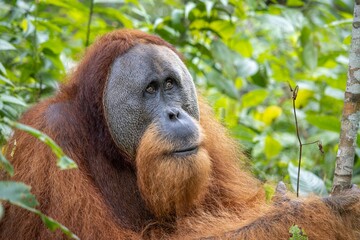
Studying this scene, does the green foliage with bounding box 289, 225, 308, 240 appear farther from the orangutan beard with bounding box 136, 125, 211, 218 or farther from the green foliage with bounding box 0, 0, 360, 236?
the green foliage with bounding box 0, 0, 360, 236

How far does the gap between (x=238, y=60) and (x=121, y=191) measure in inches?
98.8

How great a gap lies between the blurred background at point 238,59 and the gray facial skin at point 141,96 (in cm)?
81

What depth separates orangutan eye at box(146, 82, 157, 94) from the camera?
3.94m

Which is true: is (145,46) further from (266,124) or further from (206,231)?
(266,124)

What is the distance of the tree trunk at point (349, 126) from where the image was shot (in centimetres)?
348

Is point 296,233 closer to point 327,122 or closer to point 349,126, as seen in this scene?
point 349,126

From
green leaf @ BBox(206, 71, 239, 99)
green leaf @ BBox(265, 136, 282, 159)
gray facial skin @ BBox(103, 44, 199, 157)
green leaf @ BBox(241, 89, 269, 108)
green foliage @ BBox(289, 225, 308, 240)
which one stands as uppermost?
gray facial skin @ BBox(103, 44, 199, 157)

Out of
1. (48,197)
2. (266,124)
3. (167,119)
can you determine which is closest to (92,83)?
(167,119)

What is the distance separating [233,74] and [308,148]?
0.94 meters

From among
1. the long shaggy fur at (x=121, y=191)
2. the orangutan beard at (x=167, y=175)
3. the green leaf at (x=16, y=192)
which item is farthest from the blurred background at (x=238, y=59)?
the green leaf at (x=16, y=192)

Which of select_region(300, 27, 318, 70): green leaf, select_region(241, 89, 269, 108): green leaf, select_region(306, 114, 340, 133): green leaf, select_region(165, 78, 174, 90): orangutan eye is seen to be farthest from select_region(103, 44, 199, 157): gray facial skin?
select_region(241, 89, 269, 108): green leaf

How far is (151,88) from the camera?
395 cm

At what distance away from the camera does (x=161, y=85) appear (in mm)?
3949

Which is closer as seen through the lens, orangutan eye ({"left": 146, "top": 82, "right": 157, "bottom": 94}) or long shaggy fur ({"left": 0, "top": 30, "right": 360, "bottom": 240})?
long shaggy fur ({"left": 0, "top": 30, "right": 360, "bottom": 240})
